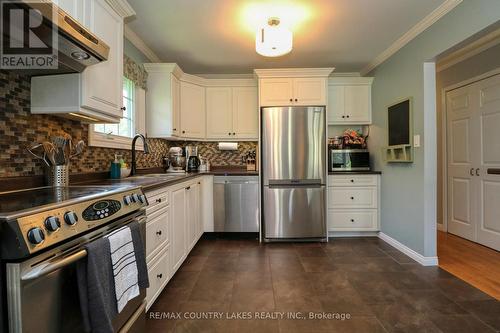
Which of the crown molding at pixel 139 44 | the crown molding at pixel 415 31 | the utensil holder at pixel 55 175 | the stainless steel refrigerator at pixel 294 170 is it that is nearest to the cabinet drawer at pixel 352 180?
the stainless steel refrigerator at pixel 294 170

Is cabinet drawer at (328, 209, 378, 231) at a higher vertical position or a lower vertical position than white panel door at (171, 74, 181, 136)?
lower

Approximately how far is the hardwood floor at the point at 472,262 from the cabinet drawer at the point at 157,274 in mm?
2514

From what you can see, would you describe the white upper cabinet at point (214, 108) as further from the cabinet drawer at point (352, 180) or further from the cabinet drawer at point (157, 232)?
the cabinet drawer at point (157, 232)

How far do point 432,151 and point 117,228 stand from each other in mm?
2828

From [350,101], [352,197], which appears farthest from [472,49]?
[352,197]

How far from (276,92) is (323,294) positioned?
2462 mm

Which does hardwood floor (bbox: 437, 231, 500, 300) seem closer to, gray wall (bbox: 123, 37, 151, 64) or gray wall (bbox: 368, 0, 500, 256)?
gray wall (bbox: 368, 0, 500, 256)

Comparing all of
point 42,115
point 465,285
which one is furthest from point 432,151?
point 42,115

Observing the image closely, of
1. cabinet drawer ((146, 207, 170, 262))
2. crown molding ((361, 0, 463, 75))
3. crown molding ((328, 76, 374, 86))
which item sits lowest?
cabinet drawer ((146, 207, 170, 262))

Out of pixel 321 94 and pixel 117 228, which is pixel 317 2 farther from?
pixel 117 228

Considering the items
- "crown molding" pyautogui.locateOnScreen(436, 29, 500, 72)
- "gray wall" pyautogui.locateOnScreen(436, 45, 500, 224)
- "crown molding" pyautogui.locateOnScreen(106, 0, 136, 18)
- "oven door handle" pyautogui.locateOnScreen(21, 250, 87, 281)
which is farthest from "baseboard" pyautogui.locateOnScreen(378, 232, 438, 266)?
"crown molding" pyautogui.locateOnScreen(106, 0, 136, 18)

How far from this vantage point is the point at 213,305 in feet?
6.38

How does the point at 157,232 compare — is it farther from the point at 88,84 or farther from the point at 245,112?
the point at 245,112

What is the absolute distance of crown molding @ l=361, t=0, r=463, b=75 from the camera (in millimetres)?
2283
